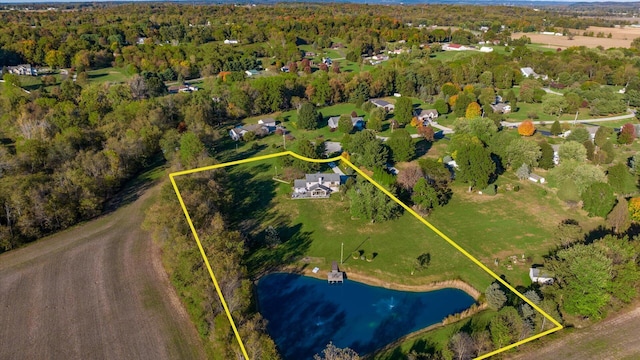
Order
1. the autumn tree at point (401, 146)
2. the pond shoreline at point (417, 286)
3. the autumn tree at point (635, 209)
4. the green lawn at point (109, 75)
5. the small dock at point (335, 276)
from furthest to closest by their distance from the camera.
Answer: the green lawn at point (109, 75) → the autumn tree at point (401, 146) → the autumn tree at point (635, 209) → the small dock at point (335, 276) → the pond shoreline at point (417, 286)

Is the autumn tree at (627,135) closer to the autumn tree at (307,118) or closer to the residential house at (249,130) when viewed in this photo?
the autumn tree at (307,118)

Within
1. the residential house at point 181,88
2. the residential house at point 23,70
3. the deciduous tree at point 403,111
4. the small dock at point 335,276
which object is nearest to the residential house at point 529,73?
the deciduous tree at point 403,111

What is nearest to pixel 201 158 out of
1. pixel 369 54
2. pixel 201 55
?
pixel 201 55

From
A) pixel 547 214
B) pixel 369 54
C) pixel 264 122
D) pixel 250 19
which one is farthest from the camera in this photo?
pixel 250 19

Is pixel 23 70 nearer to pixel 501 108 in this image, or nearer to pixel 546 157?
pixel 501 108

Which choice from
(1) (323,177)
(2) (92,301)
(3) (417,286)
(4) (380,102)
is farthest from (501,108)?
(2) (92,301)

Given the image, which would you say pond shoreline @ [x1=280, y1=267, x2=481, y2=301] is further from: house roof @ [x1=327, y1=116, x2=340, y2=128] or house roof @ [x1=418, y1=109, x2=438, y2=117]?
house roof @ [x1=418, y1=109, x2=438, y2=117]

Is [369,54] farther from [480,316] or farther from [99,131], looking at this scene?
[480,316]
